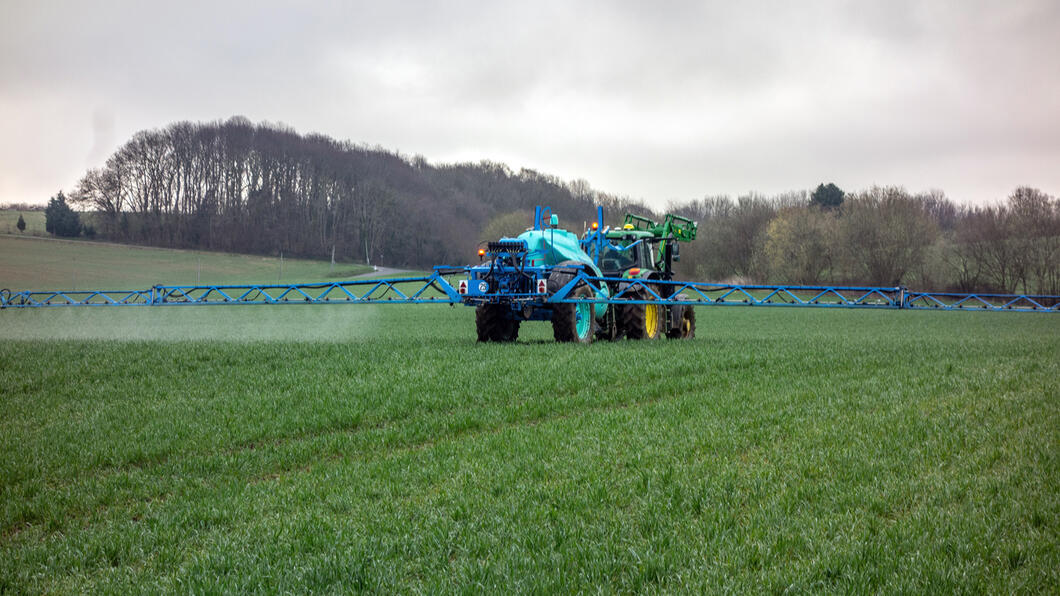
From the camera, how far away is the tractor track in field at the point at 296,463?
18.9ft

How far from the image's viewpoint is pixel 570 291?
588 inches

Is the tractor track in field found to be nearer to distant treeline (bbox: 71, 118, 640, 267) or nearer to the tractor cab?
the tractor cab

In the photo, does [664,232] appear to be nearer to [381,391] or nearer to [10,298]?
[381,391]

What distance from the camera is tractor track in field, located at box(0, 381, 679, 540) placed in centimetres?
576

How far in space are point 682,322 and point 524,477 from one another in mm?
14244

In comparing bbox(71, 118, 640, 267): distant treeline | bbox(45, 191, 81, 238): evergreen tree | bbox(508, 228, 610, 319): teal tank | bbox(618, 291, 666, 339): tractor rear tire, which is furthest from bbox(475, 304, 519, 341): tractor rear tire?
bbox(71, 118, 640, 267): distant treeline

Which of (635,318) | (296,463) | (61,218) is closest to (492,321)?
(635,318)

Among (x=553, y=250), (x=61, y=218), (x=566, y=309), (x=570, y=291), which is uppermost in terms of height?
(x=61, y=218)

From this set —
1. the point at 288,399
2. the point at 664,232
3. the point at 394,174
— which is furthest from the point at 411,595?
the point at 394,174

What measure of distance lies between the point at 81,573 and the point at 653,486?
157 inches

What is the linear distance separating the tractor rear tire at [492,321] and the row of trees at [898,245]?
159ft

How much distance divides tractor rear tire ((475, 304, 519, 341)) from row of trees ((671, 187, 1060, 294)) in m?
48.5

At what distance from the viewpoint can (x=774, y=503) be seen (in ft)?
16.7

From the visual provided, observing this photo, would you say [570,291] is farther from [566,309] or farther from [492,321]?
[492,321]
